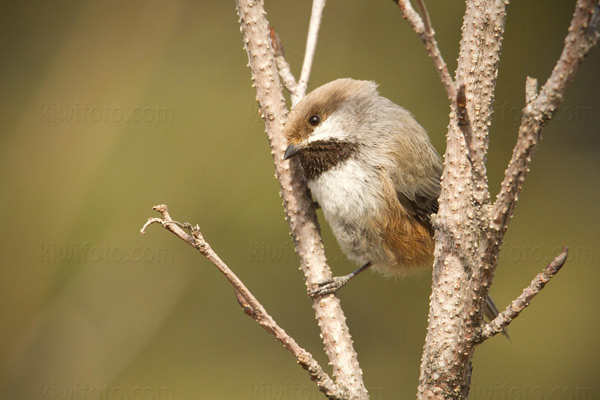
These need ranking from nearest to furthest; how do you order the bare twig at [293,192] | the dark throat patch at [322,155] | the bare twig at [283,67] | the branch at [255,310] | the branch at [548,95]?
the branch at [548,95] → the branch at [255,310] → the bare twig at [293,192] → the bare twig at [283,67] → the dark throat patch at [322,155]

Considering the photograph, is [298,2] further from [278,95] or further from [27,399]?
[27,399]

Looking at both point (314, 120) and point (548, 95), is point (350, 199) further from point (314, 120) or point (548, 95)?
point (548, 95)

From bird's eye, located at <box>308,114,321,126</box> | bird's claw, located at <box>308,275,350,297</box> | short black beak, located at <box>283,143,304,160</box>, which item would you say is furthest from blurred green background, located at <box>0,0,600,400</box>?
bird's claw, located at <box>308,275,350,297</box>

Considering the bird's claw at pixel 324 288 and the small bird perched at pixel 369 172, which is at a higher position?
the small bird perched at pixel 369 172

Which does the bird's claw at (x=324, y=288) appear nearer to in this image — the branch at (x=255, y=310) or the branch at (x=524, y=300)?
the branch at (x=255, y=310)

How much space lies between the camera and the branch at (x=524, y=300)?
1516 mm

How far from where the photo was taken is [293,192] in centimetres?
276

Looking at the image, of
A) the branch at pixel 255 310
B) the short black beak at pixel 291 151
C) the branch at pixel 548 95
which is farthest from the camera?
the short black beak at pixel 291 151

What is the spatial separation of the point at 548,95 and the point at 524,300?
54 centimetres

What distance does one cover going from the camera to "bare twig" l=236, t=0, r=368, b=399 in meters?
2.40

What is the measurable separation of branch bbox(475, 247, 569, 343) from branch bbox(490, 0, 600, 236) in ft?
0.54

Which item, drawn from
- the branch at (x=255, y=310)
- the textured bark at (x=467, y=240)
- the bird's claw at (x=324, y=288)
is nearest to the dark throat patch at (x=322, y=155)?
the bird's claw at (x=324, y=288)

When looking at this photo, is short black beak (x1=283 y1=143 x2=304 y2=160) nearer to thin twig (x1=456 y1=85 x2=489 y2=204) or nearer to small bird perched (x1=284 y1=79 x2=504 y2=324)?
small bird perched (x1=284 y1=79 x2=504 y2=324)

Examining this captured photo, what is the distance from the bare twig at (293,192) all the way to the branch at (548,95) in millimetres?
1039
